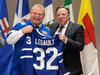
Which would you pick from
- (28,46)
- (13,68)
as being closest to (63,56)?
(28,46)

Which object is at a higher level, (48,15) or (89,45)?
(48,15)

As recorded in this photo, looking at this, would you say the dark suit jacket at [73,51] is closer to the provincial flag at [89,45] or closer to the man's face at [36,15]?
the man's face at [36,15]

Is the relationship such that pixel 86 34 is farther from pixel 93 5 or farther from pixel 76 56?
pixel 93 5

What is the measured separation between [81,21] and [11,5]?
82.4 inches

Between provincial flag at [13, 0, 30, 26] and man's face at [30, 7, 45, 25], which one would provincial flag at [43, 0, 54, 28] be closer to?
provincial flag at [13, 0, 30, 26]

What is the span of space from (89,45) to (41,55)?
3.95 ft

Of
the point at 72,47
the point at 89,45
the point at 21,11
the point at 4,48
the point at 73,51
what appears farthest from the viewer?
the point at 21,11

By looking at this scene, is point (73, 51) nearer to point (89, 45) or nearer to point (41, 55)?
point (41, 55)

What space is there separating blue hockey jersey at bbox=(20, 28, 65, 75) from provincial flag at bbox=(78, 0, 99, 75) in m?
1.04

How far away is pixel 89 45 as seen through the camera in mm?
2258

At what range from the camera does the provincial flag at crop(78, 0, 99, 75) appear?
222 cm

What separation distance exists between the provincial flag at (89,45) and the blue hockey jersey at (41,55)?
1036 millimetres

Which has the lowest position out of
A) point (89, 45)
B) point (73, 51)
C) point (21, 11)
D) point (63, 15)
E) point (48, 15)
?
point (89, 45)

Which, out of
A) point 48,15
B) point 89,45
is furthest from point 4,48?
point 89,45
